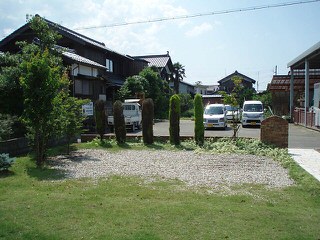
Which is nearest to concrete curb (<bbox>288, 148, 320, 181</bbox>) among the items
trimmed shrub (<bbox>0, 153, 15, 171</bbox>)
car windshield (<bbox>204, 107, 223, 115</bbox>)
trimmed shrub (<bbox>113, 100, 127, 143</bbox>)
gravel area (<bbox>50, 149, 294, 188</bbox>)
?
gravel area (<bbox>50, 149, 294, 188</bbox>)

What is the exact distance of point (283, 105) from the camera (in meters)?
34.9

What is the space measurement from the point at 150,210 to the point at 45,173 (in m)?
4.29

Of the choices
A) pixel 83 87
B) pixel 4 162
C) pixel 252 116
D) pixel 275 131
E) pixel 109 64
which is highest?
pixel 109 64

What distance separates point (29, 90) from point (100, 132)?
19.3ft

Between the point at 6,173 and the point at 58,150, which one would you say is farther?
the point at 58,150

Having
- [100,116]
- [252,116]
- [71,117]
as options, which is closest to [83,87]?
[100,116]

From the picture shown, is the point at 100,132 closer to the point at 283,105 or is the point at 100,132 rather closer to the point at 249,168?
the point at 249,168

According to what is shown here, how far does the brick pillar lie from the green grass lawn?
5437 millimetres

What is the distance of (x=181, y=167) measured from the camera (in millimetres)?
9531

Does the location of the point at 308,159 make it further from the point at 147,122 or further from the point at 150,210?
the point at 150,210

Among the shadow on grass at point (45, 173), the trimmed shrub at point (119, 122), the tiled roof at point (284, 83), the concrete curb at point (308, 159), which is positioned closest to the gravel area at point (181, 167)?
the shadow on grass at point (45, 173)

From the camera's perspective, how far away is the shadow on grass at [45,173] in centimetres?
821

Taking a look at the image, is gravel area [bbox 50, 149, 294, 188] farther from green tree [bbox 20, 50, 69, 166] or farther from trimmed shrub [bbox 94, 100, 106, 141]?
trimmed shrub [bbox 94, 100, 106, 141]

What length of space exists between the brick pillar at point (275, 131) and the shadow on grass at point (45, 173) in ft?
26.9
